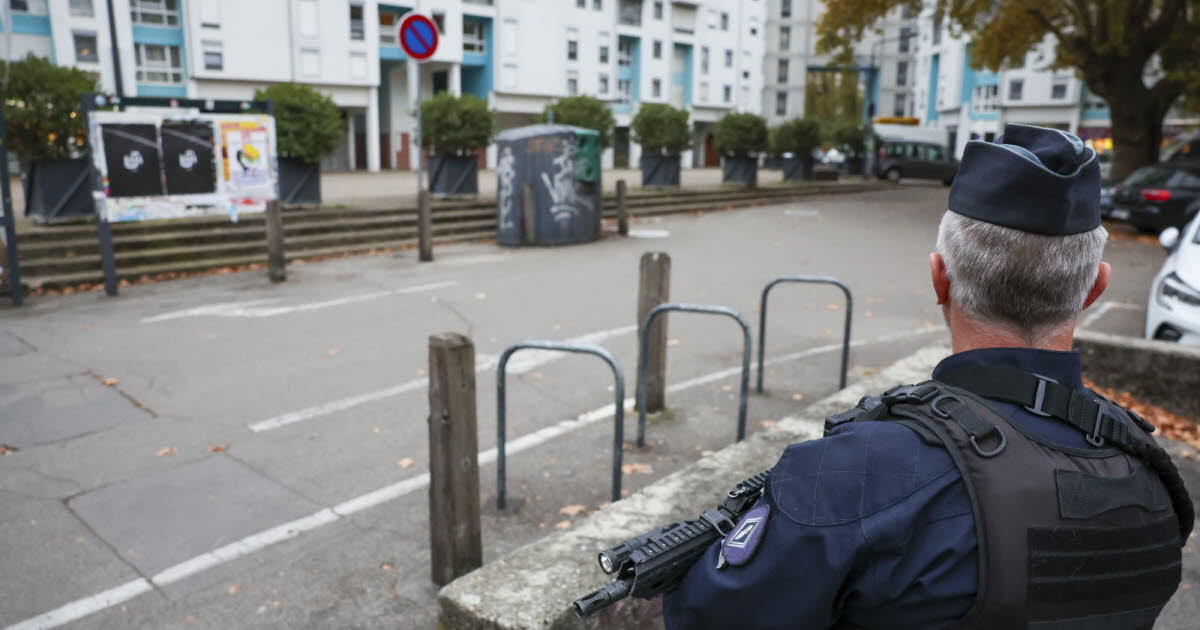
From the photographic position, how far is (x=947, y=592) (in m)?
1.32

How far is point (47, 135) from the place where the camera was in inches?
471

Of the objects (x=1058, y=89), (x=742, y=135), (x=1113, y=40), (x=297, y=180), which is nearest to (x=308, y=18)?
(x=742, y=135)

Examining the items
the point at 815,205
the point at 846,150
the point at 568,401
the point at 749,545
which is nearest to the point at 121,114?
the point at 568,401

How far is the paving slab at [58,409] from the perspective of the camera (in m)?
5.68

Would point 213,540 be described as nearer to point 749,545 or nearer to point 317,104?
point 749,545

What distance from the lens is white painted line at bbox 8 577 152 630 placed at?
11.8 ft

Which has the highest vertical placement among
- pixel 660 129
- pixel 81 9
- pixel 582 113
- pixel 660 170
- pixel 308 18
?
pixel 308 18

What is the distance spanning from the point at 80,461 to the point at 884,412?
5.41 meters

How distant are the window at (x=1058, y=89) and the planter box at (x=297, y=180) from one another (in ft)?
175

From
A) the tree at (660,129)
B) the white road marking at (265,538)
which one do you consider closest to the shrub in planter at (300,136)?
the white road marking at (265,538)

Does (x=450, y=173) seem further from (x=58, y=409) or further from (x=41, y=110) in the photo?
(x=58, y=409)

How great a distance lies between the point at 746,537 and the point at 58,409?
6.38m

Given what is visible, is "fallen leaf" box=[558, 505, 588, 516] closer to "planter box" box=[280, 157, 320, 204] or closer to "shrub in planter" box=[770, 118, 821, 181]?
"planter box" box=[280, 157, 320, 204]

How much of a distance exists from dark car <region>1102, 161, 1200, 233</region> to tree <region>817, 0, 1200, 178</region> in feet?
8.87
